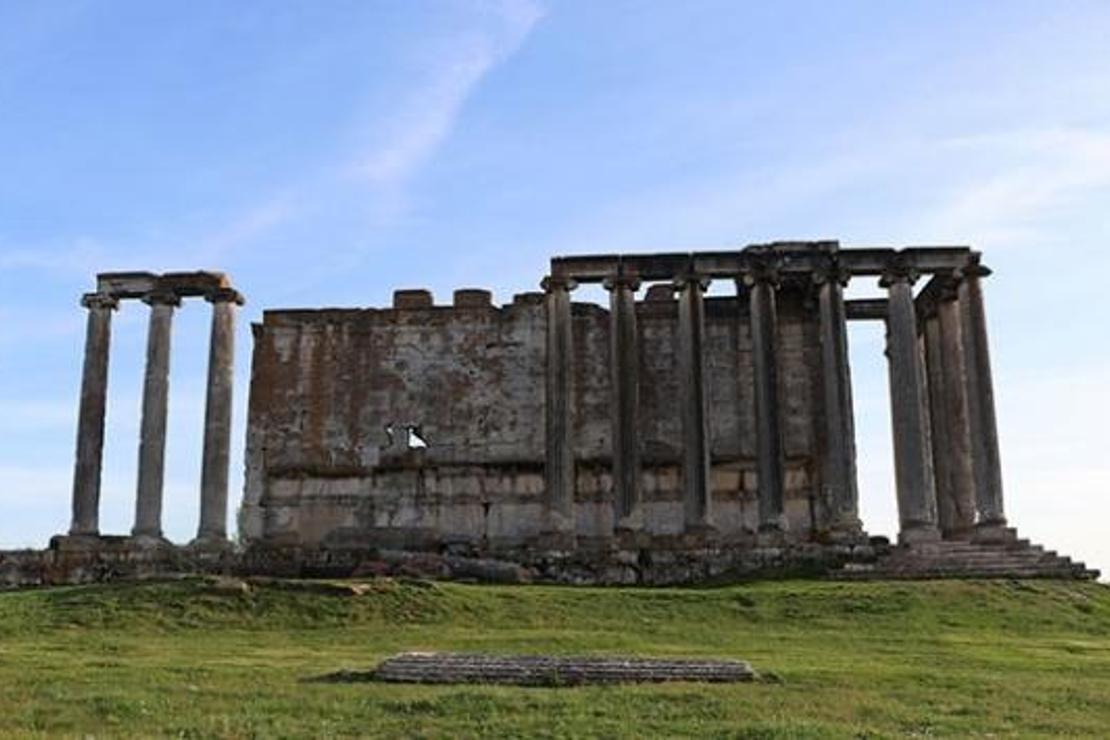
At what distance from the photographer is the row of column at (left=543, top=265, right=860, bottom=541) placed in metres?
41.0

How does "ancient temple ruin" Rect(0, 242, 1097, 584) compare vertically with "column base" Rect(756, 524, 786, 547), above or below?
above

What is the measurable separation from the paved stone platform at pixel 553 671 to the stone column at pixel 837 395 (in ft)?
70.8

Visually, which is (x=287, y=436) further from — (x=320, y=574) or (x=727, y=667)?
(x=727, y=667)

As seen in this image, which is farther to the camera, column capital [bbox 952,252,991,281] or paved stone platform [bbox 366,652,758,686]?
column capital [bbox 952,252,991,281]

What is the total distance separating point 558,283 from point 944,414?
534 inches

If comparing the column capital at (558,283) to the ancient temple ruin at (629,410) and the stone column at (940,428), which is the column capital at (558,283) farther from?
the stone column at (940,428)

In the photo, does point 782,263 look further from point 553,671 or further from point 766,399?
point 553,671

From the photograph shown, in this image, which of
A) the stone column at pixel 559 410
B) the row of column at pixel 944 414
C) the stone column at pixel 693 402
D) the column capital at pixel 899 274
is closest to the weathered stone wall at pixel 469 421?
the stone column at pixel 693 402

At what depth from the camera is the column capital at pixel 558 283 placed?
141 feet

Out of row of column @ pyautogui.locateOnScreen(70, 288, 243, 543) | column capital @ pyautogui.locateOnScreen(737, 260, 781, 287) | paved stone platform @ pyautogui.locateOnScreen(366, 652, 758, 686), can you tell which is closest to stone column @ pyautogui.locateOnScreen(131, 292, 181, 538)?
row of column @ pyautogui.locateOnScreen(70, 288, 243, 543)

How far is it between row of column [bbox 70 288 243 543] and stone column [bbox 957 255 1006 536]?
23.8 meters

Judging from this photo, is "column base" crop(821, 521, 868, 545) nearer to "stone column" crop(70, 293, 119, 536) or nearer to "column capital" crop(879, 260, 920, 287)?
"column capital" crop(879, 260, 920, 287)

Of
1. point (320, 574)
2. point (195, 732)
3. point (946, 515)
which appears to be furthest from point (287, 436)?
point (195, 732)

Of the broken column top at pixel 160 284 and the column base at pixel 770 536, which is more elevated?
the broken column top at pixel 160 284
